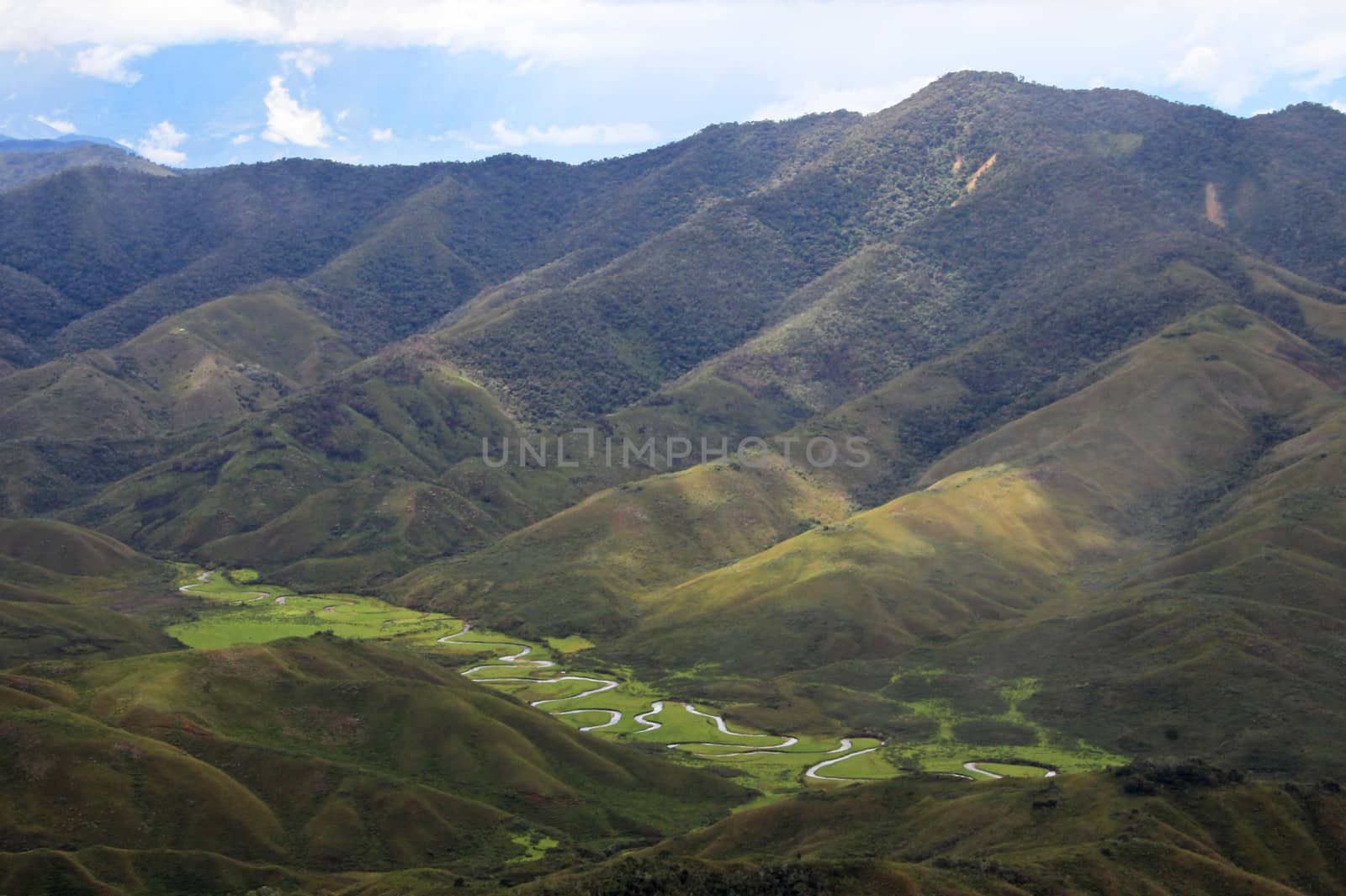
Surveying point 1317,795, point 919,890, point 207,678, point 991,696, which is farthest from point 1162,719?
point 207,678

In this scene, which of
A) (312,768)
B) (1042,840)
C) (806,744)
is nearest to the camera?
(1042,840)

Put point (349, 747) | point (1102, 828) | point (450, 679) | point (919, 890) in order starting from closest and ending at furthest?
point (919, 890) < point (1102, 828) < point (349, 747) < point (450, 679)

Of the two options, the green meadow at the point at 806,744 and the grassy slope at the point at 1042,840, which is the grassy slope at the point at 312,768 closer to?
the green meadow at the point at 806,744

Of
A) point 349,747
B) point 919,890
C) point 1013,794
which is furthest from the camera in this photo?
point 349,747

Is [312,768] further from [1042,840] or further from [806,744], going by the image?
[806,744]

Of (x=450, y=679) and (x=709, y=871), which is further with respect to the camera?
(x=450, y=679)

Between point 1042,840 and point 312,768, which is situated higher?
point 312,768

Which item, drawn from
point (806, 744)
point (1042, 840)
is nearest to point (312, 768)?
point (1042, 840)

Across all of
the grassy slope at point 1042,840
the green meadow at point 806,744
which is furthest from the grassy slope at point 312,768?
the grassy slope at point 1042,840

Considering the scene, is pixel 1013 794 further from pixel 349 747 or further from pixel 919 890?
pixel 349 747

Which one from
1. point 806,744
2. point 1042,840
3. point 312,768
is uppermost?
point 312,768
